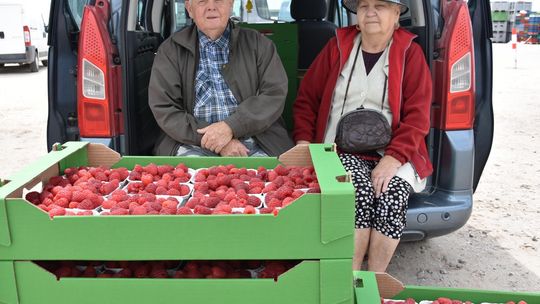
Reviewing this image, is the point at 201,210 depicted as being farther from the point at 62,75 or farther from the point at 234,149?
the point at 62,75

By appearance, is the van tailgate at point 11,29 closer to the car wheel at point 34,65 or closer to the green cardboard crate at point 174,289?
the car wheel at point 34,65

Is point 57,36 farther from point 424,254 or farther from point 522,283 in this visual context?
point 522,283

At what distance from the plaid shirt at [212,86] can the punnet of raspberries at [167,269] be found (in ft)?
4.52

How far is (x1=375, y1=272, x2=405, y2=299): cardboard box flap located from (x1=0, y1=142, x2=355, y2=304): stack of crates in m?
0.58

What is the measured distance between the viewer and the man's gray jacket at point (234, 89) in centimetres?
294

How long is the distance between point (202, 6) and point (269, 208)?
169 centimetres

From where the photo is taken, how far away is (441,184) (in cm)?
A: 302

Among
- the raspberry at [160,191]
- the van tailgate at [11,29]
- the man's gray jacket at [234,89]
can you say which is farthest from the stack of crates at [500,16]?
the raspberry at [160,191]

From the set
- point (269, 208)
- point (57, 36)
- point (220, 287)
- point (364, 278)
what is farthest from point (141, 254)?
point (57, 36)

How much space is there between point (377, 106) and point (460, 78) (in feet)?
1.40

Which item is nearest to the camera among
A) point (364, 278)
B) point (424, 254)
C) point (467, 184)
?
point (364, 278)

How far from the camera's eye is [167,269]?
1.73 meters

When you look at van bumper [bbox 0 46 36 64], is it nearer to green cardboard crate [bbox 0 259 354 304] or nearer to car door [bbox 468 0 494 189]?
car door [bbox 468 0 494 189]

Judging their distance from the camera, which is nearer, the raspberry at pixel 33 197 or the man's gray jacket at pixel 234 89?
the raspberry at pixel 33 197
